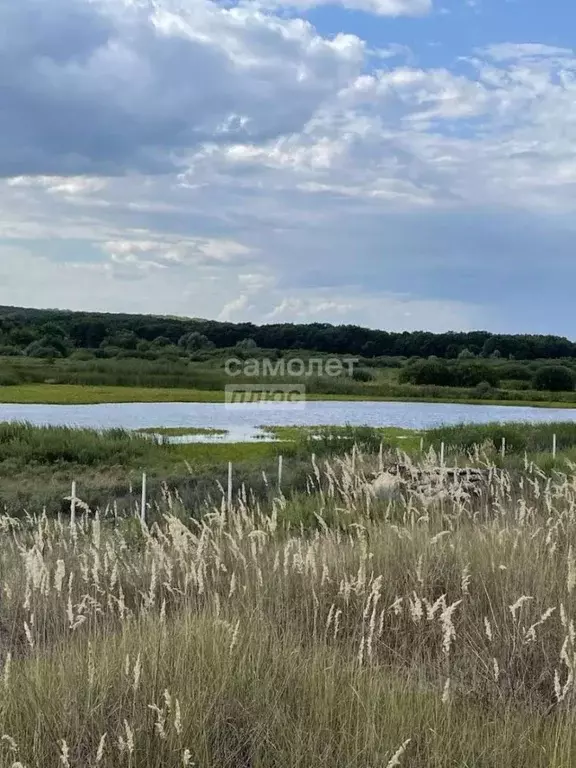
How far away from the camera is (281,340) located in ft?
278

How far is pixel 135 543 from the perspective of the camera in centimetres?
739

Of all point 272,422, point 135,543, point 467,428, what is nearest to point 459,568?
point 135,543

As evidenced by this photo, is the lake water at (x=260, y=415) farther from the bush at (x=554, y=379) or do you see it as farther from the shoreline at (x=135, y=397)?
the bush at (x=554, y=379)

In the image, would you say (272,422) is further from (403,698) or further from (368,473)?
(403,698)

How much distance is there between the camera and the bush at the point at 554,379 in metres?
60.6

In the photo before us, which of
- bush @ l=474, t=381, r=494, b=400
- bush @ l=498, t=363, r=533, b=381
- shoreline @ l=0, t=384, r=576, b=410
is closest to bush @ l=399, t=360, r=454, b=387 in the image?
bush @ l=474, t=381, r=494, b=400

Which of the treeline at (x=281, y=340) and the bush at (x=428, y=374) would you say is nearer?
the bush at (x=428, y=374)

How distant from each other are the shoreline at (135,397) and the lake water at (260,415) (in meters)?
1.64

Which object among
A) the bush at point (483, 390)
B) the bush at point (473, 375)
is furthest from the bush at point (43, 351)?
the bush at point (483, 390)

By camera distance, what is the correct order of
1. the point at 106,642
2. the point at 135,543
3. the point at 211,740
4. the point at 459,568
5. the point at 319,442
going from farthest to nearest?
the point at 319,442, the point at 135,543, the point at 459,568, the point at 106,642, the point at 211,740

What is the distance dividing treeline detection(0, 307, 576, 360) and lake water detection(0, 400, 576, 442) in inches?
1303

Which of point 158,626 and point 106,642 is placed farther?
point 158,626

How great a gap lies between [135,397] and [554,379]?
3097 centimetres

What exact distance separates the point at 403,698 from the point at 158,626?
4.27ft
